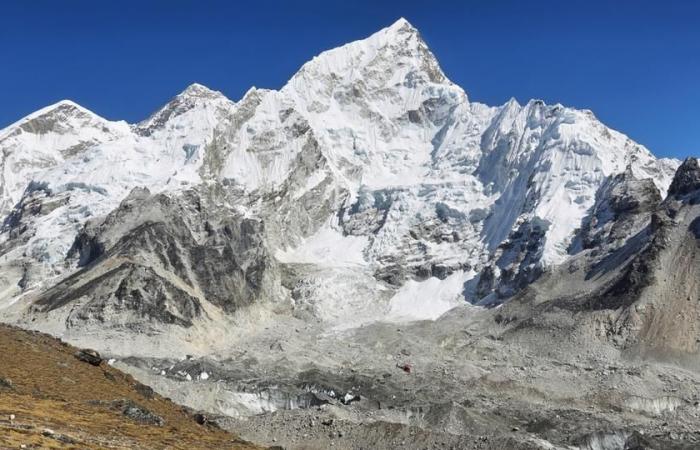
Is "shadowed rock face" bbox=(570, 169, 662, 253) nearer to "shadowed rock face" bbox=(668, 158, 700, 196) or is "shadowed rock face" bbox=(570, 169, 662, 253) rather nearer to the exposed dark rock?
"shadowed rock face" bbox=(668, 158, 700, 196)

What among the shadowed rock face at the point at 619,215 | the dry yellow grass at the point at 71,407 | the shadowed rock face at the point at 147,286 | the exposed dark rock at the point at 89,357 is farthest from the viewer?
the shadowed rock face at the point at 619,215

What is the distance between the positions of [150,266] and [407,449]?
126 meters

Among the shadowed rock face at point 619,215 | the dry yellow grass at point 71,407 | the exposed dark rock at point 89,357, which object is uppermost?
the shadowed rock face at point 619,215

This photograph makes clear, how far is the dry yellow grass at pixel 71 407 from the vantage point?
2328 cm

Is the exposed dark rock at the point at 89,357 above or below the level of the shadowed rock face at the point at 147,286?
below

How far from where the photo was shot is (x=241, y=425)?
74062 mm

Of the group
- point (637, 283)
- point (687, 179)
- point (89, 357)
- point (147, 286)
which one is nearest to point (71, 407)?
point (89, 357)

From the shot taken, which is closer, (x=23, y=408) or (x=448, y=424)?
(x=23, y=408)

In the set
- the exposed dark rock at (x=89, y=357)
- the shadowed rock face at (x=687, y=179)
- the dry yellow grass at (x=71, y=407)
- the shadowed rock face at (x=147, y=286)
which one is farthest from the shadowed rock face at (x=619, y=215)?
the dry yellow grass at (x=71, y=407)

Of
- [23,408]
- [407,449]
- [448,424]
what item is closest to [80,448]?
[23,408]

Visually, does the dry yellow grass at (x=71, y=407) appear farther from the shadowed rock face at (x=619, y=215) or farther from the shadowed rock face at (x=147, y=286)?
the shadowed rock face at (x=619, y=215)

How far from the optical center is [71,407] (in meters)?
29.4

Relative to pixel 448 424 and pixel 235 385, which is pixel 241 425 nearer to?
pixel 448 424

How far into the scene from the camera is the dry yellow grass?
23281 mm
